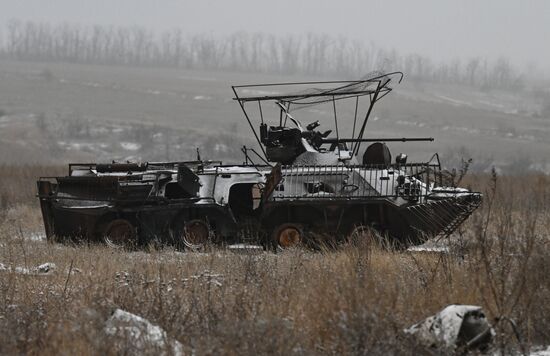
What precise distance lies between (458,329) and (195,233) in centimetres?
896

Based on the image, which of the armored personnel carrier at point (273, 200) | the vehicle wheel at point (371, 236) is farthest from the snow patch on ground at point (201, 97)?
the vehicle wheel at point (371, 236)

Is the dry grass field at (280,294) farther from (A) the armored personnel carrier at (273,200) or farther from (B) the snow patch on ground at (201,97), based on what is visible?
(B) the snow patch on ground at (201,97)

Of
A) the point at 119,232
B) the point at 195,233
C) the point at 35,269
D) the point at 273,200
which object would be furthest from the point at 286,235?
the point at 35,269

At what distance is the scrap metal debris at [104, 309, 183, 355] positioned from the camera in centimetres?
607

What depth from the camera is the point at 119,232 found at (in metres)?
15.3

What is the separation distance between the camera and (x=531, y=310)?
23.9 feet

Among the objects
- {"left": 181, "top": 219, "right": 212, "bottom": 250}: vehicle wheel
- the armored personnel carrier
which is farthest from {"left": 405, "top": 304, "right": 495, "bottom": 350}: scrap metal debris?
{"left": 181, "top": 219, "right": 212, "bottom": 250}: vehicle wheel

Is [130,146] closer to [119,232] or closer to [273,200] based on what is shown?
[119,232]

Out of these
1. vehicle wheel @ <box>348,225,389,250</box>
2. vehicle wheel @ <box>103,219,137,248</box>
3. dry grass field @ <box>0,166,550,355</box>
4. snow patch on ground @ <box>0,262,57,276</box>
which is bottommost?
vehicle wheel @ <box>103,219,137,248</box>

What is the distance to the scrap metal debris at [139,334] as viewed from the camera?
6.07 m

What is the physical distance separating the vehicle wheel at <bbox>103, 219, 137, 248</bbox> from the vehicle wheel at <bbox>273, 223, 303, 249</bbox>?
2612 mm

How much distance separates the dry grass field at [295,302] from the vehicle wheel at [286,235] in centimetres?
432

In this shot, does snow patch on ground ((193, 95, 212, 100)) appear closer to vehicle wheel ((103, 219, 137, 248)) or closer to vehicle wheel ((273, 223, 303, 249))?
vehicle wheel ((103, 219, 137, 248))

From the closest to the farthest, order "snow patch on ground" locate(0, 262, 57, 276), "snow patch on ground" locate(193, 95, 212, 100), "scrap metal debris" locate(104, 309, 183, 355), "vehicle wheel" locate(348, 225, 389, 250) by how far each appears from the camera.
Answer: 1. "scrap metal debris" locate(104, 309, 183, 355)
2. "snow patch on ground" locate(0, 262, 57, 276)
3. "vehicle wheel" locate(348, 225, 389, 250)
4. "snow patch on ground" locate(193, 95, 212, 100)
